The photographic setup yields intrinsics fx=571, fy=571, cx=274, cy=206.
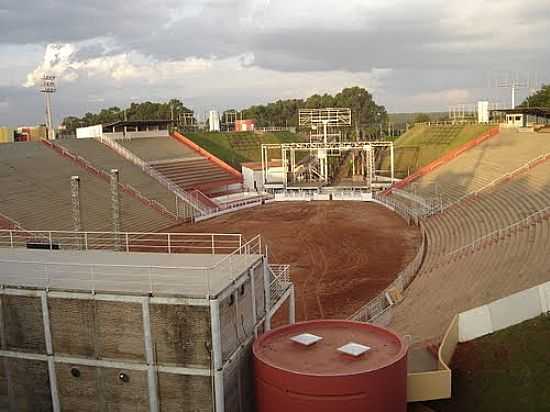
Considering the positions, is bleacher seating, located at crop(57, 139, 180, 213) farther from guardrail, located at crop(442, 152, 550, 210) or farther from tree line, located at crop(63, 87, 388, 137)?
tree line, located at crop(63, 87, 388, 137)

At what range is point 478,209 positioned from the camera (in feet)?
108

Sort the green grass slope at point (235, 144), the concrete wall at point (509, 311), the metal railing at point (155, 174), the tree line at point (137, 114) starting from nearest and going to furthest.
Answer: the concrete wall at point (509, 311), the metal railing at point (155, 174), the green grass slope at point (235, 144), the tree line at point (137, 114)

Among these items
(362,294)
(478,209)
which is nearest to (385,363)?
(362,294)

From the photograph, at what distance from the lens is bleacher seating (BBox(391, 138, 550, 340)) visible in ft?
57.3

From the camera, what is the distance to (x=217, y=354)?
11.2 m

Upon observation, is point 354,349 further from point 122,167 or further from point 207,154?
point 207,154

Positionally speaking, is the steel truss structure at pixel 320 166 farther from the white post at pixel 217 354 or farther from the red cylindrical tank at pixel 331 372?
the white post at pixel 217 354

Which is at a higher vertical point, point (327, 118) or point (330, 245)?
point (327, 118)

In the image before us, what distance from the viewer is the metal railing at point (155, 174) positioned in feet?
155

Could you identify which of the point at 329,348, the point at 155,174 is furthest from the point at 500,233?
the point at 155,174

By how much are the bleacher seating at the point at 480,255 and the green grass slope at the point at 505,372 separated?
1880 mm

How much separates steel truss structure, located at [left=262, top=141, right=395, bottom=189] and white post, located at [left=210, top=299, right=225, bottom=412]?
44.5 m

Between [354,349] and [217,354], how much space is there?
2771 mm

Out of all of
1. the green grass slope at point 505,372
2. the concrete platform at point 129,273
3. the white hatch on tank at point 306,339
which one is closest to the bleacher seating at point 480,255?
the green grass slope at point 505,372
